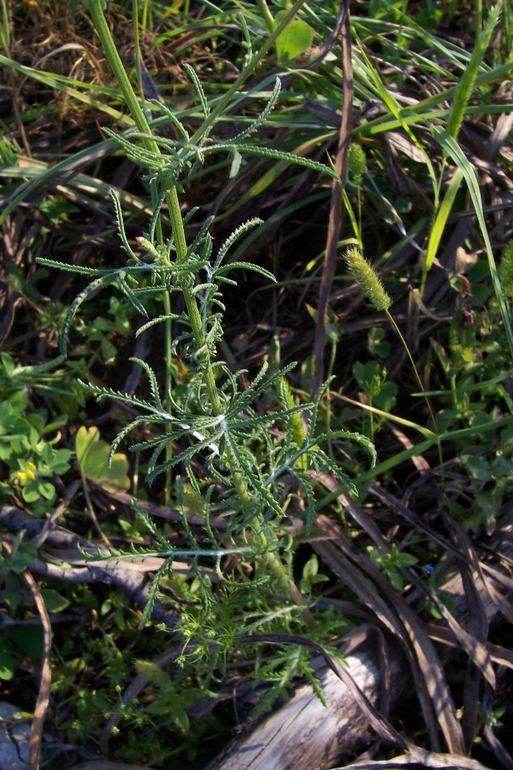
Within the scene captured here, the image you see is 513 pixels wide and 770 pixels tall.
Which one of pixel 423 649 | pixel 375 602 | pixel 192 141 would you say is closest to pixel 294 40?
pixel 192 141

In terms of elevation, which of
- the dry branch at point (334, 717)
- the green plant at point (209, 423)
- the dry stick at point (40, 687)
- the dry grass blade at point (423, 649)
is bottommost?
the dry stick at point (40, 687)

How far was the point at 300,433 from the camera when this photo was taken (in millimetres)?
1663

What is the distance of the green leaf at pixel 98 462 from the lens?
2.09 metres

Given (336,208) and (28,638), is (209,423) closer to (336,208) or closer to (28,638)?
(336,208)

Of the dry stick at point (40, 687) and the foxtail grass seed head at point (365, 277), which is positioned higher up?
the foxtail grass seed head at point (365, 277)

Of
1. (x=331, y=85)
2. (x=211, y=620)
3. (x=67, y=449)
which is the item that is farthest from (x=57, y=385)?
(x=331, y=85)

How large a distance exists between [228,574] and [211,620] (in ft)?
0.87

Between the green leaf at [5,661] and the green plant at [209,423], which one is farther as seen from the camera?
the green leaf at [5,661]

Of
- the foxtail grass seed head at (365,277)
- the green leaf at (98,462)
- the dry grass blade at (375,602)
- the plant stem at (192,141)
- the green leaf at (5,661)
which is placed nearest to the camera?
the plant stem at (192,141)

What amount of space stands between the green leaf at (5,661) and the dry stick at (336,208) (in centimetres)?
103

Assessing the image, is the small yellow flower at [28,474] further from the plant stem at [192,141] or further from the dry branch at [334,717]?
the dry branch at [334,717]

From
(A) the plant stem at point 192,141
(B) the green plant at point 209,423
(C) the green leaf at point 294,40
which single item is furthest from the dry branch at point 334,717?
(C) the green leaf at point 294,40

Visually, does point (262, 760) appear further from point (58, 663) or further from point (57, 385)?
point (57, 385)

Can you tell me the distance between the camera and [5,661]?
197cm
